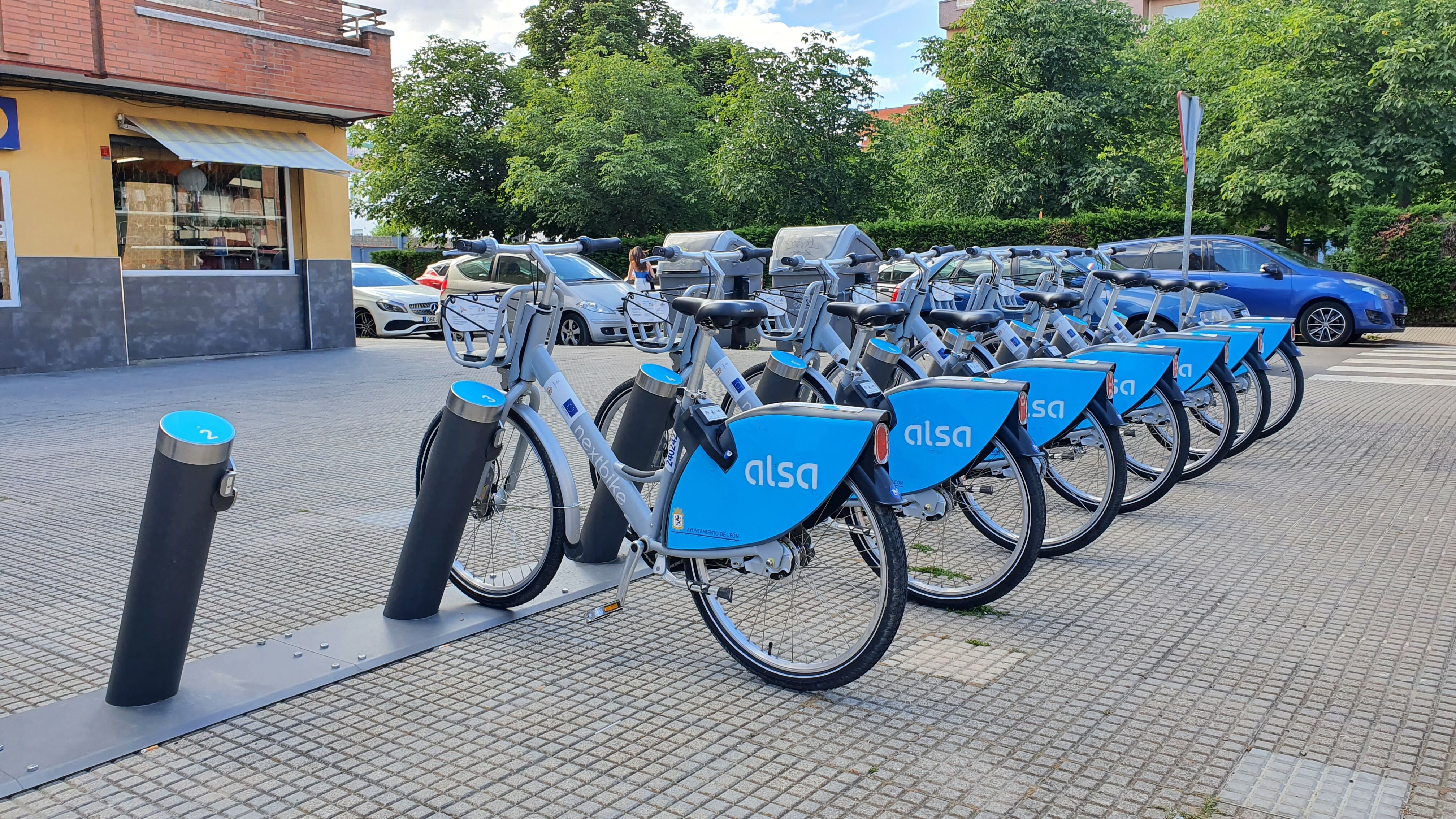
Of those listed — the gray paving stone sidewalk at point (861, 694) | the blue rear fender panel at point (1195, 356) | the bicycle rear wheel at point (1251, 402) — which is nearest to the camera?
the gray paving stone sidewalk at point (861, 694)

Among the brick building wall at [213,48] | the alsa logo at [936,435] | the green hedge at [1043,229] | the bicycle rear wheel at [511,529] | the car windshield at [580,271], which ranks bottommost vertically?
the bicycle rear wheel at [511,529]

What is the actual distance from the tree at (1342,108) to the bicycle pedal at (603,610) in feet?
69.3

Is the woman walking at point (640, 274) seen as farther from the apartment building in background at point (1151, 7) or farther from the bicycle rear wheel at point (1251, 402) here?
the apartment building in background at point (1151, 7)

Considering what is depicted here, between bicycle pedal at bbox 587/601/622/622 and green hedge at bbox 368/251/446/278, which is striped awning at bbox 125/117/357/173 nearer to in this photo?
bicycle pedal at bbox 587/601/622/622

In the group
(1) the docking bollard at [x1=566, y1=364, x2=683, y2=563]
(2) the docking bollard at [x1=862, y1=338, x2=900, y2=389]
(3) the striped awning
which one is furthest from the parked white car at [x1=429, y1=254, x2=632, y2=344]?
(1) the docking bollard at [x1=566, y1=364, x2=683, y2=563]

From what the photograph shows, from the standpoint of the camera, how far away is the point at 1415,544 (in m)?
5.21

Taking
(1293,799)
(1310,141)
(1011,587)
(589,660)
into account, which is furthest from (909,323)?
(1310,141)

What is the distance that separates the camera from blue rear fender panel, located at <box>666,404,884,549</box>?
3268 millimetres

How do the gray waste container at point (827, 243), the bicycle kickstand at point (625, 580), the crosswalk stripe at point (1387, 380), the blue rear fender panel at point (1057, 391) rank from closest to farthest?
the bicycle kickstand at point (625, 580) < the blue rear fender panel at point (1057, 391) < the crosswalk stripe at point (1387, 380) < the gray waste container at point (827, 243)

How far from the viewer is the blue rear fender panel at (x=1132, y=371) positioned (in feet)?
18.8

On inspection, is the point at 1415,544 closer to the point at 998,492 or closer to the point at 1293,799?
the point at 998,492

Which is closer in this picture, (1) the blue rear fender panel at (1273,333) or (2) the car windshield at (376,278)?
(1) the blue rear fender panel at (1273,333)

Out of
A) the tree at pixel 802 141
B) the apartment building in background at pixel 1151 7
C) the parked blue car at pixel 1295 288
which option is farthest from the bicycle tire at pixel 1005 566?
the apartment building in background at pixel 1151 7

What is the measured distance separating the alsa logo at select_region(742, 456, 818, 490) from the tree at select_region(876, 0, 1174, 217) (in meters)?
23.9
